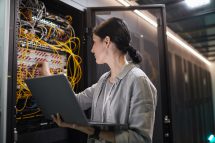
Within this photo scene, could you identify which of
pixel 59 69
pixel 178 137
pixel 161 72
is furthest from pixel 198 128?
pixel 59 69

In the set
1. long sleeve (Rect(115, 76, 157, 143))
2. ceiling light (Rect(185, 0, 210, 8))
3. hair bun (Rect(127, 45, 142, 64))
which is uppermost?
ceiling light (Rect(185, 0, 210, 8))

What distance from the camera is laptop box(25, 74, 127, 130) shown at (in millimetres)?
1015

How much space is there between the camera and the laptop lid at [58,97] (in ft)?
3.33

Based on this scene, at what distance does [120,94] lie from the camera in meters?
1.16

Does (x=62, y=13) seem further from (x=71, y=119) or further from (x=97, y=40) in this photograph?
(x=71, y=119)

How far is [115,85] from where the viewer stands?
1.20 m

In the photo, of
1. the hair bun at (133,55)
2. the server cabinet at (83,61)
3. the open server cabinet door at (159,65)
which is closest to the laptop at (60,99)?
the server cabinet at (83,61)

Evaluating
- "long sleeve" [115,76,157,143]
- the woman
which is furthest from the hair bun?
"long sleeve" [115,76,157,143]

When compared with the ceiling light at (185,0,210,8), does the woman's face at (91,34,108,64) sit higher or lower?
lower

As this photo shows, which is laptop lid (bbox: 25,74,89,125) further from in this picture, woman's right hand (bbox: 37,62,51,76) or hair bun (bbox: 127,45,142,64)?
hair bun (bbox: 127,45,142,64)

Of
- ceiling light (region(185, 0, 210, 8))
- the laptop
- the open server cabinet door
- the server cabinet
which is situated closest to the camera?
the laptop

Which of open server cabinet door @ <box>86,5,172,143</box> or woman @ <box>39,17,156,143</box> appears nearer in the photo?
woman @ <box>39,17,156,143</box>

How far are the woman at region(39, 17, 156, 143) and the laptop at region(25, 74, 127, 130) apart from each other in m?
0.04

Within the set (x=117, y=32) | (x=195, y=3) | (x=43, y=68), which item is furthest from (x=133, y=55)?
(x=195, y=3)
